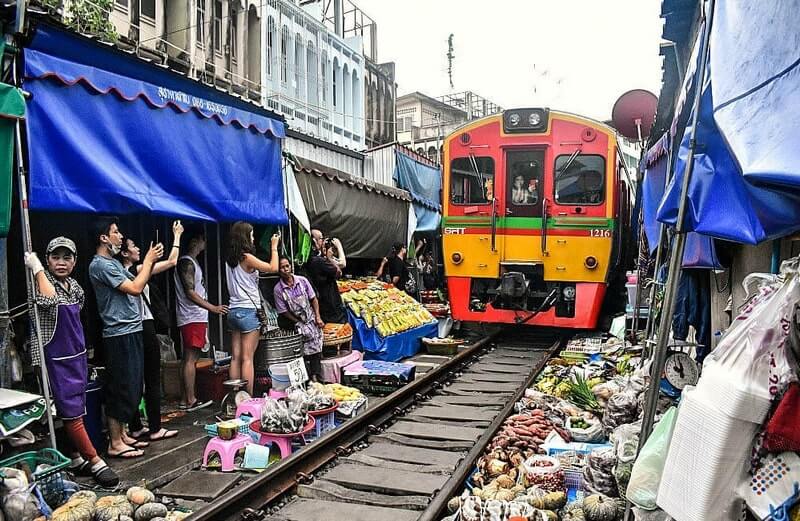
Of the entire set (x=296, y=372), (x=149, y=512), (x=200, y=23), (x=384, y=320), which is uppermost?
(x=200, y=23)

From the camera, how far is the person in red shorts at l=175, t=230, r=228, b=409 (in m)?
6.50

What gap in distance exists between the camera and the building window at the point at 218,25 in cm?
1490

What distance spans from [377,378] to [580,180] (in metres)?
4.69

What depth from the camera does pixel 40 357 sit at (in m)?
4.33

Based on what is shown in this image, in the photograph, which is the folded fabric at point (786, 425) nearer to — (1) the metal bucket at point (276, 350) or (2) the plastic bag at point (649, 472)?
(2) the plastic bag at point (649, 472)

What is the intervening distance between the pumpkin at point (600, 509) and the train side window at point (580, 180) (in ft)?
21.3

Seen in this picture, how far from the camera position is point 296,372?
6.64 metres

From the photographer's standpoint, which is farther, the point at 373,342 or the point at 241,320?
the point at 373,342

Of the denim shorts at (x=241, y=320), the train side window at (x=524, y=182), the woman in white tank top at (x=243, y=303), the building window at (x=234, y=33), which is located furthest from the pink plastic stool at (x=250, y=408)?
the building window at (x=234, y=33)

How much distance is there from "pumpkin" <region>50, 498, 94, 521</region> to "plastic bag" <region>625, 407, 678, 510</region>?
3161mm

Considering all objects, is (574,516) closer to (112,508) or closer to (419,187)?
(112,508)

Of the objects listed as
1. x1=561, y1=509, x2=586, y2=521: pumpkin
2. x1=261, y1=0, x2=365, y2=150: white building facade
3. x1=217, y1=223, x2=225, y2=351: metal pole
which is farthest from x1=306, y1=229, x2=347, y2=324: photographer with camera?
x1=261, y1=0, x2=365, y2=150: white building facade

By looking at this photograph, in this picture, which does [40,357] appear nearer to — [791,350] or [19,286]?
[19,286]

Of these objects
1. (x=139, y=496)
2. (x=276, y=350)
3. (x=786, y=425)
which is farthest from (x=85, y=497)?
(x=786, y=425)
